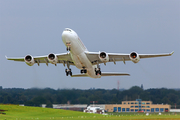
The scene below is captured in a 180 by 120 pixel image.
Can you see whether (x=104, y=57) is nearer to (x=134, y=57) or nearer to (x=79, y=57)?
(x=79, y=57)

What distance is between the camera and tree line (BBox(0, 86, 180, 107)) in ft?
187

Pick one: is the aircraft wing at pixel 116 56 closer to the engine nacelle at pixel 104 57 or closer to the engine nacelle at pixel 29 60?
the engine nacelle at pixel 104 57

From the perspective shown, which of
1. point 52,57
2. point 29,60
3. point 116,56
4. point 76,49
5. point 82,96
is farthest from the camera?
point 82,96

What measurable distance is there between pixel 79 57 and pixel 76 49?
1580mm

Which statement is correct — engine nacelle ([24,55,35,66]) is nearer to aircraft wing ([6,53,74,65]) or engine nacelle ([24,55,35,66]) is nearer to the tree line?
aircraft wing ([6,53,74,65])

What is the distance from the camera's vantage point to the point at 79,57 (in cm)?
4306

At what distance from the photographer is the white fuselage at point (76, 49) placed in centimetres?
4050

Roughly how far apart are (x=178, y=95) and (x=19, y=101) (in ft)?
96.4

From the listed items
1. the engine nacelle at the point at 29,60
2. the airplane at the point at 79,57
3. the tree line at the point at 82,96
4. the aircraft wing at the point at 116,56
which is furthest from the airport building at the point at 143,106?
the engine nacelle at the point at 29,60

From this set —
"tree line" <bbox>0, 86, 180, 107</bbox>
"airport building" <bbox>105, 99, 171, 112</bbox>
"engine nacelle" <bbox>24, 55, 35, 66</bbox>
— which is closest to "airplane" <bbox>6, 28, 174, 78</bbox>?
"engine nacelle" <bbox>24, 55, 35, 66</bbox>

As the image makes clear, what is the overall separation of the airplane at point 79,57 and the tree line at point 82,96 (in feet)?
34.4

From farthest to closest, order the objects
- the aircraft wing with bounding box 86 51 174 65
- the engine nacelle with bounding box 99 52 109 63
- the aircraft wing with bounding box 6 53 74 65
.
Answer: the aircraft wing with bounding box 6 53 74 65 < the aircraft wing with bounding box 86 51 174 65 < the engine nacelle with bounding box 99 52 109 63

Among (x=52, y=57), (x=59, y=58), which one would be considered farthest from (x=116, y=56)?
(x=52, y=57)

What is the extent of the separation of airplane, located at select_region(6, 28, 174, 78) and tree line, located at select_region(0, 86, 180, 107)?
413 inches
